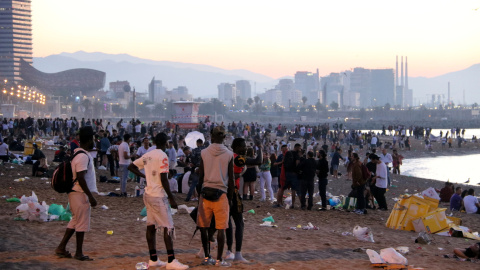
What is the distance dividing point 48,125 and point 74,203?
32.4 meters

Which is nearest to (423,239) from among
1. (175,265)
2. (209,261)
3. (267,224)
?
(267,224)

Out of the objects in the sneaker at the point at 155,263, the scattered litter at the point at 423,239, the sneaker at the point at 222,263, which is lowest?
the scattered litter at the point at 423,239

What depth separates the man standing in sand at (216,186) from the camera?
6.41 metres

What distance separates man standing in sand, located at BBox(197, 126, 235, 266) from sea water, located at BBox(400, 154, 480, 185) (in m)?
28.2

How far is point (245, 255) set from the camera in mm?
7672

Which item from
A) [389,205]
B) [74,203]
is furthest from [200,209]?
[389,205]

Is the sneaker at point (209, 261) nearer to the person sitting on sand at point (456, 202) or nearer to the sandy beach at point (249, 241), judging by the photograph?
the sandy beach at point (249, 241)

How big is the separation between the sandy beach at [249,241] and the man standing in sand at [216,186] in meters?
0.63

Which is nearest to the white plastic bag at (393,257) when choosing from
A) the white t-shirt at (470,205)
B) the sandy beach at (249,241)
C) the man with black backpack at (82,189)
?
the sandy beach at (249,241)

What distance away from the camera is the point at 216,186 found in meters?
6.41

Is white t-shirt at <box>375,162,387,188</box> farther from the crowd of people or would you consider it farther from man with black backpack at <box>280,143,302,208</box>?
man with black backpack at <box>280,143,302,208</box>

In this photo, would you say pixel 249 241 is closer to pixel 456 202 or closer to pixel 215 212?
pixel 215 212

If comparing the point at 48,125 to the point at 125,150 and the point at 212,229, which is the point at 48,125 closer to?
the point at 125,150

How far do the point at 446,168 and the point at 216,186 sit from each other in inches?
1471
